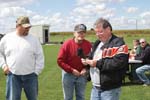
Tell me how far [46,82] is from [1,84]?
1.55m

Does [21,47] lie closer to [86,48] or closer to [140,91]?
[86,48]

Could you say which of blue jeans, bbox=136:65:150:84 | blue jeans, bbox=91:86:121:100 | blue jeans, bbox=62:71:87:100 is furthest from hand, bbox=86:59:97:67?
blue jeans, bbox=136:65:150:84

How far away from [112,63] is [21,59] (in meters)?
1.92

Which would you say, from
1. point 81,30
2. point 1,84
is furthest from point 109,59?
point 1,84

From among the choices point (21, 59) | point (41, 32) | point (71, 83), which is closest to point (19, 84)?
point (21, 59)

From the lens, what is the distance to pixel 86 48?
681 centimetres

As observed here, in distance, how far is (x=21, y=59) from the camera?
249 inches

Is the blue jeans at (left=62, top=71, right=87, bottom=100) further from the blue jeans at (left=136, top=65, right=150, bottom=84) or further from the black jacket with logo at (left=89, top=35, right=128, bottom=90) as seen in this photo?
the blue jeans at (left=136, top=65, right=150, bottom=84)

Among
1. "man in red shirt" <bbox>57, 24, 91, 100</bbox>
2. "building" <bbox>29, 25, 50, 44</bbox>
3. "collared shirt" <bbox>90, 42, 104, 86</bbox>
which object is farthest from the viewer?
"building" <bbox>29, 25, 50, 44</bbox>

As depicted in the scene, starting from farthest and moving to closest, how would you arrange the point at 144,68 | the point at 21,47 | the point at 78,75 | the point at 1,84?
the point at 1,84 < the point at 144,68 < the point at 78,75 < the point at 21,47

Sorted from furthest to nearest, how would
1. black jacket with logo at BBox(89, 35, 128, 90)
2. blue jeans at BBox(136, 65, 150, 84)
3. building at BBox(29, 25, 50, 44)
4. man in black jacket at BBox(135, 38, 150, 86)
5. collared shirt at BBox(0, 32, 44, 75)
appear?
building at BBox(29, 25, 50, 44)
blue jeans at BBox(136, 65, 150, 84)
man in black jacket at BBox(135, 38, 150, 86)
collared shirt at BBox(0, 32, 44, 75)
black jacket with logo at BBox(89, 35, 128, 90)

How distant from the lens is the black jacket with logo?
16.3ft

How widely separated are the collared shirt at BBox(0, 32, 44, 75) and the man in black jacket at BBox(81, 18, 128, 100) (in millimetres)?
1502

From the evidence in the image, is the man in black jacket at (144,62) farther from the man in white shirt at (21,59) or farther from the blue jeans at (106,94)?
the blue jeans at (106,94)
